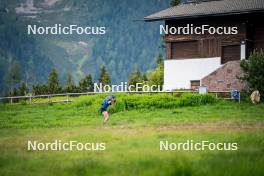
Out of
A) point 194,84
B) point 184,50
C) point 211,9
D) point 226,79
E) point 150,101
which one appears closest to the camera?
point 150,101

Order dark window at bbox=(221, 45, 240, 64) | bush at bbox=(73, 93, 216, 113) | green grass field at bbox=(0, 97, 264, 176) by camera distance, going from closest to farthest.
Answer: green grass field at bbox=(0, 97, 264, 176) < bush at bbox=(73, 93, 216, 113) < dark window at bbox=(221, 45, 240, 64)

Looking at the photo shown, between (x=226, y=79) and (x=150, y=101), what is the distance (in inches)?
356

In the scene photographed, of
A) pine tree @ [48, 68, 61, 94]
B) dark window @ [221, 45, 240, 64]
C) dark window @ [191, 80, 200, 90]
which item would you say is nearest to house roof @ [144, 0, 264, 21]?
dark window @ [221, 45, 240, 64]

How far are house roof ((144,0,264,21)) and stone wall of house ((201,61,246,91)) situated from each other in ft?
14.2

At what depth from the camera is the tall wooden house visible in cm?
4316

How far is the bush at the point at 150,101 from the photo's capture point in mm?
33281

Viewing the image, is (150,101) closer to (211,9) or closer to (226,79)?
(226,79)

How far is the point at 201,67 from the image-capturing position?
45.8m

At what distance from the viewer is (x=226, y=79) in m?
40.6

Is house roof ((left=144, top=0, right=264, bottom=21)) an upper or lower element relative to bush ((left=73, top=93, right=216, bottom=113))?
upper

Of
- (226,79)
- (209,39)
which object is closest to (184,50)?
(209,39)

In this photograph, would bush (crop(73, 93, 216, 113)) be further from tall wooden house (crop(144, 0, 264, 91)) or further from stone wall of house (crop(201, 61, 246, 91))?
tall wooden house (crop(144, 0, 264, 91))

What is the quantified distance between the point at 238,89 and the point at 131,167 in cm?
2698

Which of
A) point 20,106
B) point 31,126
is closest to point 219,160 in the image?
point 31,126
